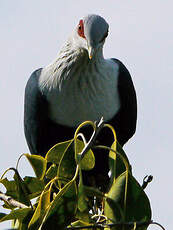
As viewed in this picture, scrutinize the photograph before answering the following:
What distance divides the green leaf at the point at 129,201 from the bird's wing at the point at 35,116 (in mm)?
2537

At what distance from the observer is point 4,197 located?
3.35 m

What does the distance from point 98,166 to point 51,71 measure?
894 millimetres

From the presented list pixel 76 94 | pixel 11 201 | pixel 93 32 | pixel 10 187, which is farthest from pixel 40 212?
pixel 76 94

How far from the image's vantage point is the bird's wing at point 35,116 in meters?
5.42

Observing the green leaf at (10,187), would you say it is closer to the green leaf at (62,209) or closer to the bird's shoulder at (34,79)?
the green leaf at (62,209)

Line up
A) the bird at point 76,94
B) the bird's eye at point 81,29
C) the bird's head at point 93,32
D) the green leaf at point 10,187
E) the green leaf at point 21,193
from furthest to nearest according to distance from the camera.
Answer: the bird at point 76,94 < the bird's eye at point 81,29 < the bird's head at point 93,32 < the green leaf at point 10,187 < the green leaf at point 21,193

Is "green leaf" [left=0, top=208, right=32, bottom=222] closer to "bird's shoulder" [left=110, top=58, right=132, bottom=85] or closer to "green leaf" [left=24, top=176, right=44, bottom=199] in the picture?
"green leaf" [left=24, top=176, right=44, bottom=199]

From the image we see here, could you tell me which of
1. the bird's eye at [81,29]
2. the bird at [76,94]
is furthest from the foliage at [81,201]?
the bird at [76,94]

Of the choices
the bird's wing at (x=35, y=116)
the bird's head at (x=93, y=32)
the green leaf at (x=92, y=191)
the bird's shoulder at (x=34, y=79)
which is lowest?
the bird's wing at (x=35, y=116)

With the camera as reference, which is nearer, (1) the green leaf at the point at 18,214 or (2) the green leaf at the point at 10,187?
(1) the green leaf at the point at 18,214

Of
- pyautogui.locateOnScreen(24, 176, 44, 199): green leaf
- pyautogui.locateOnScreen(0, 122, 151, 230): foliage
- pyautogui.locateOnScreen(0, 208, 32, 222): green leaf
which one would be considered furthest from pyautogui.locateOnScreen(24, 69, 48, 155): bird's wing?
pyautogui.locateOnScreen(0, 208, 32, 222): green leaf

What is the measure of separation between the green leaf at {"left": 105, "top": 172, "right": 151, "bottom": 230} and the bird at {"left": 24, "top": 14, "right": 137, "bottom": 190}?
2190 millimetres

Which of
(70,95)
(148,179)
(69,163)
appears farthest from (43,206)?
(70,95)

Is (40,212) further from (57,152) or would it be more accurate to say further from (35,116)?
(35,116)
